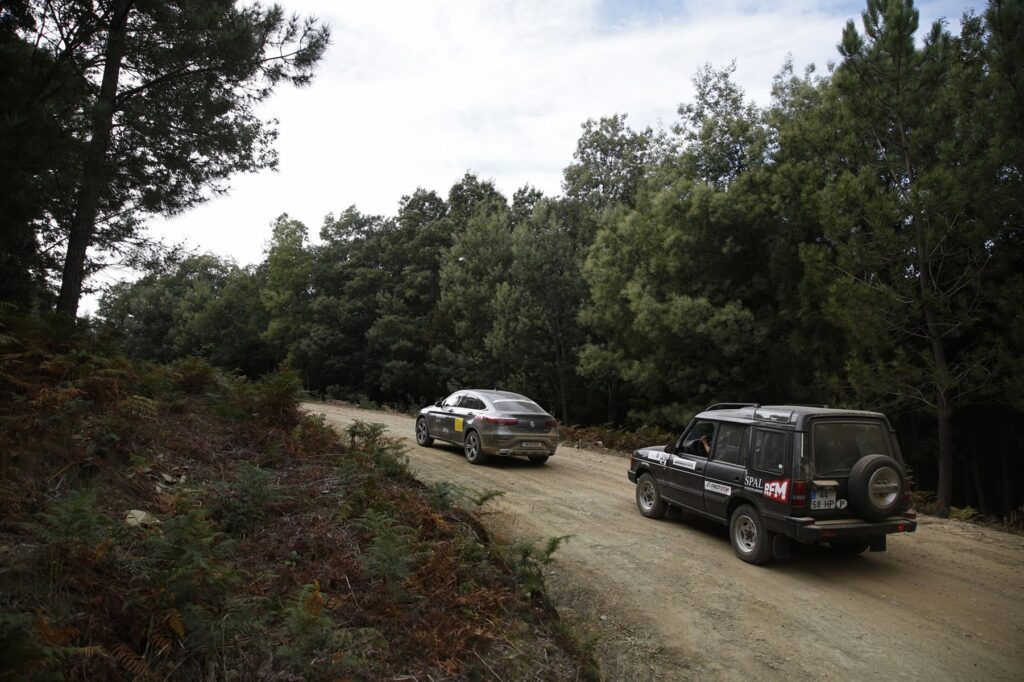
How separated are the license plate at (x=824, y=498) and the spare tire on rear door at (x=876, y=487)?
0.21 metres

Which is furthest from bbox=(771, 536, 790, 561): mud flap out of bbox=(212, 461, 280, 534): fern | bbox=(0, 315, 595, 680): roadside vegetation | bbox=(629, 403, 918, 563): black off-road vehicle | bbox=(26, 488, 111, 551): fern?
bbox=(26, 488, 111, 551): fern

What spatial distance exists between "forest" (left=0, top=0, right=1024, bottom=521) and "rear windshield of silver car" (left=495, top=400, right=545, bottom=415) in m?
4.65

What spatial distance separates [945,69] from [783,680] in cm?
1354

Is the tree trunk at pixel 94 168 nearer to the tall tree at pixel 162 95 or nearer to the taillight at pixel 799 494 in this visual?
the tall tree at pixel 162 95

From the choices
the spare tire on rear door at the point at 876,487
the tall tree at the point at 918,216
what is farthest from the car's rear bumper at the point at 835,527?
the tall tree at the point at 918,216

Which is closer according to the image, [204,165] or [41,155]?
[41,155]

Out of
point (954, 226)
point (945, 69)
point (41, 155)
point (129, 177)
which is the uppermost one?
point (945, 69)

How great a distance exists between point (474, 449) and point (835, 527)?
7697mm

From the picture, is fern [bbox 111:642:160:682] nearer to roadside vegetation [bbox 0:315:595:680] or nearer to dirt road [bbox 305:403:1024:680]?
roadside vegetation [bbox 0:315:595:680]

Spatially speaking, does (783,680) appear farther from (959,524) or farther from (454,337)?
(454,337)

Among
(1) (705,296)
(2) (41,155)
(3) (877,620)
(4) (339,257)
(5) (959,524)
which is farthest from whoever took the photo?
(4) (339,257)

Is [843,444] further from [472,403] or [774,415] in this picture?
[472,403]

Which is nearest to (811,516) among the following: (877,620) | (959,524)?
(877,620)

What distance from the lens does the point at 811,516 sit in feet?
22.8
